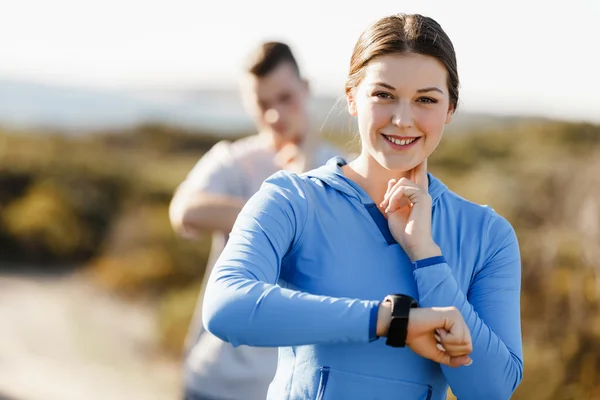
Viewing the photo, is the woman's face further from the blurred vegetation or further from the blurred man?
the blurred vegetation

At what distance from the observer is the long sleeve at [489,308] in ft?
5.48

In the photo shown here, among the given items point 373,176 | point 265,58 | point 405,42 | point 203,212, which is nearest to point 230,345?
point 203,212

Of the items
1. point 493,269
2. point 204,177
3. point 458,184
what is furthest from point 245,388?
point 458,184

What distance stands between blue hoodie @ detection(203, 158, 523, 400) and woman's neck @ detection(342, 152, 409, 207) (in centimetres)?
4

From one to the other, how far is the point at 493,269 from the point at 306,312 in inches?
18.3

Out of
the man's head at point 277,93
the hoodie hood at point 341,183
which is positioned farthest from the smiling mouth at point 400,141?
the man's head at point 277,93

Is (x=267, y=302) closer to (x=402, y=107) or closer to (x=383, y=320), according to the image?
(x=383, y=320)

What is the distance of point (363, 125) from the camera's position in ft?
5.90

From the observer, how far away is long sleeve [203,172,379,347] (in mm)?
1536

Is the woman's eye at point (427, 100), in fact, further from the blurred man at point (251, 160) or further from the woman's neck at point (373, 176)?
the blurred man at point (251, 160)

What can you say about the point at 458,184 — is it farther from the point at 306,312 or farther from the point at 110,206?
the point at 306,312

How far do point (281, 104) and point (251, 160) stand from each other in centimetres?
23

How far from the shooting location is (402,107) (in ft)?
5.74

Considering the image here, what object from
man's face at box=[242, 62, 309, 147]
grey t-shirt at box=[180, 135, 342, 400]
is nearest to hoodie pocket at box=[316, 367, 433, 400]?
grey t-shirt at box=[180, 135, 342, 400]
